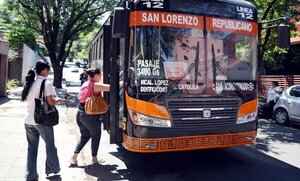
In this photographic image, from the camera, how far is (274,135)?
10.5 m

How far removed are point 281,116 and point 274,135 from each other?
2.52 metres

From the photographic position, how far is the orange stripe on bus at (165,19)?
5.82m

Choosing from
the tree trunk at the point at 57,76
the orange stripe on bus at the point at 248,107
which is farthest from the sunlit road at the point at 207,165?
the tree trunk at the point at 57,76

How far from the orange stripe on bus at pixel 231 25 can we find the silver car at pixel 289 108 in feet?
20.4

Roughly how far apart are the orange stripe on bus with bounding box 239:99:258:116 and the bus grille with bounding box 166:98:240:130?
12 centimetres

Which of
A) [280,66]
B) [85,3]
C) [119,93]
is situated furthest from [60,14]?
[119,93]

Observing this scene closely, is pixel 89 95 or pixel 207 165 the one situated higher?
pixel 89 95

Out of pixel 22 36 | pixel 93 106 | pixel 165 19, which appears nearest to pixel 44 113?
pixel 93 106

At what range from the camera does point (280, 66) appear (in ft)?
81.5

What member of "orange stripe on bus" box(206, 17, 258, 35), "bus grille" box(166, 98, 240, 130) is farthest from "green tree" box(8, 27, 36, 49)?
"bus grille" box(166, 98, 240, 130)

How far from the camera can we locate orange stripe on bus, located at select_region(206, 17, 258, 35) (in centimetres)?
629

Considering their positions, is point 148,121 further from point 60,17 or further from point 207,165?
point 60,17

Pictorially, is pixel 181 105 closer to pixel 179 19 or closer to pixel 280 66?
pixel 179 19

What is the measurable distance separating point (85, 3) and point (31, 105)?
758 inches
